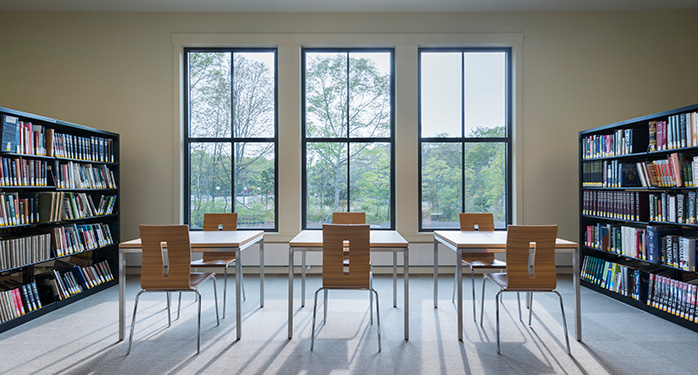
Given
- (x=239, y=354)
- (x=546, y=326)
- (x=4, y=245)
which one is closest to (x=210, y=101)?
Result: (x=4, y=245)

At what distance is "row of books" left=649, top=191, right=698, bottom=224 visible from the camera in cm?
317

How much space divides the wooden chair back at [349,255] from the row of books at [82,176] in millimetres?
3182

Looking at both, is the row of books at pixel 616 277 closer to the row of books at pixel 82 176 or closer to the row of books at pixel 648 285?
the row of books at pixel 648 285

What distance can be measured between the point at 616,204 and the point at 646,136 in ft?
2.62

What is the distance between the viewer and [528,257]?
2660mm

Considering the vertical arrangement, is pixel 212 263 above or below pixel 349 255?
below

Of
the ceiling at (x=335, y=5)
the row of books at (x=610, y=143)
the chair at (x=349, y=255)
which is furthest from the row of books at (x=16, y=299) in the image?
the row of books at (x=610, y=143)

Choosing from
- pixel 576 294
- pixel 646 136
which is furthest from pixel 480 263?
pixel 646 136

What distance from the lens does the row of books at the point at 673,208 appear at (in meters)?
3.17

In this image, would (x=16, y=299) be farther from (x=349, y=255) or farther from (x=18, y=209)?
(x=349, y=255)

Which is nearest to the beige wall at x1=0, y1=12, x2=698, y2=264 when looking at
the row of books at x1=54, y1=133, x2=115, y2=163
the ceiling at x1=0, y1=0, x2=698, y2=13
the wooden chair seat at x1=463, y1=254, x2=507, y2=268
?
the ceiling at x1=0, y1=0, x2=698, y2=13

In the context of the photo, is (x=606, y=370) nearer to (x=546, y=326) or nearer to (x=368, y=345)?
(x=546, y=326)

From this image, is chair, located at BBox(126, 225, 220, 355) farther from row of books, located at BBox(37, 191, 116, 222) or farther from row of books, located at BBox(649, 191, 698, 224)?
row of books, located at BBox(649, 191, 698, 224)

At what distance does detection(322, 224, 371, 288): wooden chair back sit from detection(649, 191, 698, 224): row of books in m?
2.99
